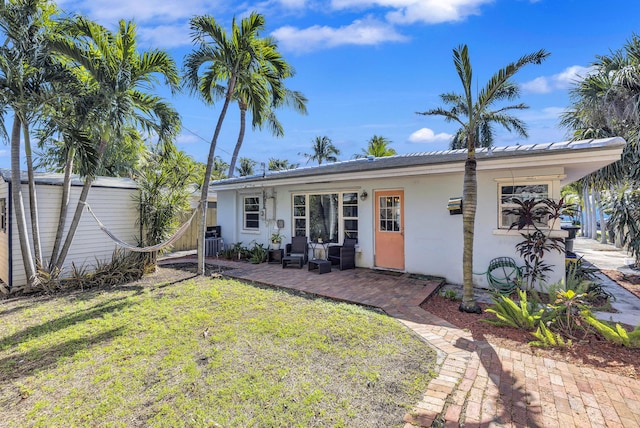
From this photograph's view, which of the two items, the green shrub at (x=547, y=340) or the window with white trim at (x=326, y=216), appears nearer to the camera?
the green shrub at (x=547, y=340)

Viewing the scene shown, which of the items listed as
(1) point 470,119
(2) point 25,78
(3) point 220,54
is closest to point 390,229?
(1) point 470,119

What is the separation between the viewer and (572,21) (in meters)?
8.36

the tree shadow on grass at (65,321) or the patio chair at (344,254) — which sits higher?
the patio chair at (344,254)

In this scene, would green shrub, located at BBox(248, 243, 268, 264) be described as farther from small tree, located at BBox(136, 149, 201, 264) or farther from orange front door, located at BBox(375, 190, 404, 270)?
orange front door, located at BBox(375, 190, 404, 270)

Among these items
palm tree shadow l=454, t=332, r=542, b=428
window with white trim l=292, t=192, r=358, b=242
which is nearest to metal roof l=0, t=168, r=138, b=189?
window with white trim l=292, t=192, r=358, b=242

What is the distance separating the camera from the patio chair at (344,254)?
315 inches

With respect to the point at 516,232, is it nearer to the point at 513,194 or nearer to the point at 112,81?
the point at 513,194

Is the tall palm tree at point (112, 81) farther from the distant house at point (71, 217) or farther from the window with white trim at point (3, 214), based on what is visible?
the window with white trim at point (3, 214)

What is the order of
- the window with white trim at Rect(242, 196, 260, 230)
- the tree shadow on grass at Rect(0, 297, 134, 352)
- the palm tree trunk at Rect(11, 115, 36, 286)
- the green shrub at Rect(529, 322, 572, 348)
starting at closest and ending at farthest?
the green shrub at Rect(529, 322, 572, 348)
the tree shadow on grass at Rect(0, 297, 134, 352)
the palm tree trunk at Rect(11, 115, 36, 286)
the window with white trim at Rect(242, 196, 260, 230)

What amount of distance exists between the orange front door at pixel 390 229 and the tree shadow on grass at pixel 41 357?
6003mm

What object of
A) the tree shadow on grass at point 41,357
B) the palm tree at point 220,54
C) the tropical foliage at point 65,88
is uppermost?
the palm tree at point 220,54

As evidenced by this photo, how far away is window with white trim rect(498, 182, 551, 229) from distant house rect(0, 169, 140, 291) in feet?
30.5

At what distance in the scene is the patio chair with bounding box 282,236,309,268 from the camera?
8516 millimetres

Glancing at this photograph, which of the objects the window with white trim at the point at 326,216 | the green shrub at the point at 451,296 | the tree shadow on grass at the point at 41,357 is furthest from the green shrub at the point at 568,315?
the tree shadow on grass at the point at 41,357
